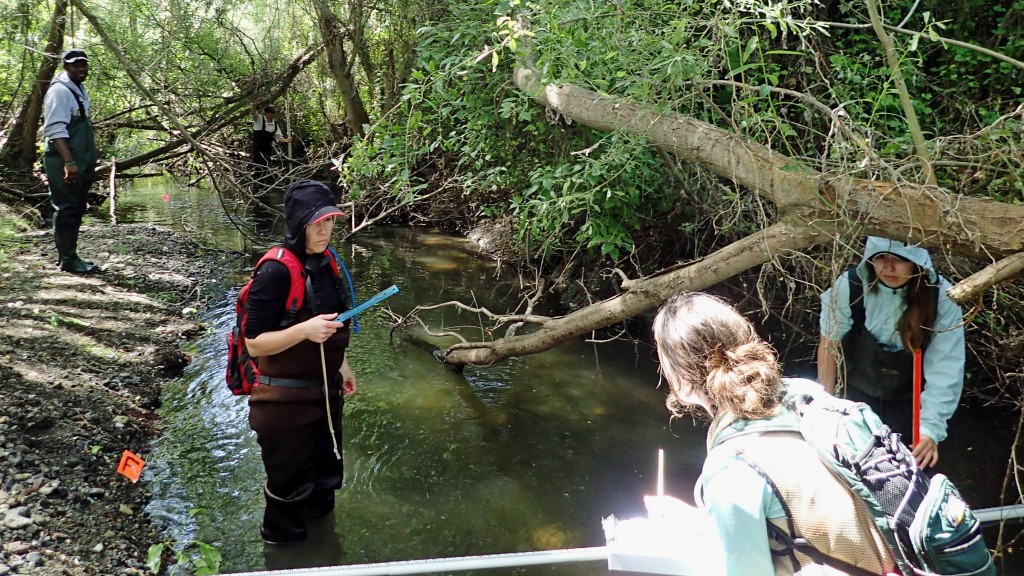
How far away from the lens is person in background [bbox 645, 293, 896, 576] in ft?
4.91

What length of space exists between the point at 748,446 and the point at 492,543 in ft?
8.65

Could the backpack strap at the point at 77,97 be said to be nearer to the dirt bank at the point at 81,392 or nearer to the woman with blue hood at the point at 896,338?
the dirt bank at the point at 81,392

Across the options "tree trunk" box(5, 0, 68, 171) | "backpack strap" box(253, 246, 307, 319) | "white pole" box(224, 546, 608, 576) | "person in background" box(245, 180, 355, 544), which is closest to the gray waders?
"tree trunk" box(5, 0, 68, 171)

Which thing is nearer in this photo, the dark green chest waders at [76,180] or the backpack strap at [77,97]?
the backpack strap at [77,97]

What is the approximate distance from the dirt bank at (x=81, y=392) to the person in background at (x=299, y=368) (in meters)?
0.78

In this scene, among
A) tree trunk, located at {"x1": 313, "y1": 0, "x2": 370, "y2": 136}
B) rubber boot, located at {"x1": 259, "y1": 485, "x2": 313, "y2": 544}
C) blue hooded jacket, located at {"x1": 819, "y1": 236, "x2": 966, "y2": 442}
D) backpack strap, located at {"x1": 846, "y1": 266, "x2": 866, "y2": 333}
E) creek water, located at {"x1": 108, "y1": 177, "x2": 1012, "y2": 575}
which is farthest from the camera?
tree trunk, located at {"x1": 313, "y1": 0, "x2": 370, "y2": 136}

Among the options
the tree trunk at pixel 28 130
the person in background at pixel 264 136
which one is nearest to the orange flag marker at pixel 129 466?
the tree trunk at pixel 28 130

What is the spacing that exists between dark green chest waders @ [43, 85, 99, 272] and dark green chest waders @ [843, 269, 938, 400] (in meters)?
6.55

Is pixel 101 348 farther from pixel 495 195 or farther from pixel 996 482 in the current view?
pixel 996 482

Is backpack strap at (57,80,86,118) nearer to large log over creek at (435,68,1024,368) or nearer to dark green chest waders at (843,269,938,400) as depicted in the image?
large log over creek at (435,68,1024,368)

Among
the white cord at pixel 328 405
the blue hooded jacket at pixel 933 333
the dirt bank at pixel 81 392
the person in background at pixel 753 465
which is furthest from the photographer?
the dirt bank at pixel 81 392

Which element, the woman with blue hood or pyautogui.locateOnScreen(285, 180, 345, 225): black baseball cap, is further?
pyautogui.locateOnScreen(285, 180, 345, 225): black baseball cap

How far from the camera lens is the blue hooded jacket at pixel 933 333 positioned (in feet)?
9.04

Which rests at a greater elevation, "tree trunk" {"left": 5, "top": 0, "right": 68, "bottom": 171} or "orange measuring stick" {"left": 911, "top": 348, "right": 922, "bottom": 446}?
"tree trunk" {"left": 5, "top": 0, "right": 68, "bottom": 171}
